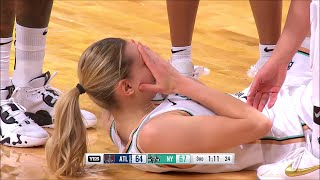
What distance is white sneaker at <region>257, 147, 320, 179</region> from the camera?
2.16 meters

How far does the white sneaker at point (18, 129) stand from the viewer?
2.48 m

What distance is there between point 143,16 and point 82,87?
195 cm

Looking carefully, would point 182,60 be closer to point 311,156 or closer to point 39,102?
point 39,102

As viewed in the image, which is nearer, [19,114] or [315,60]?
[315,60]

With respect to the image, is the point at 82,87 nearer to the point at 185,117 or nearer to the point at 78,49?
the point at 185,117

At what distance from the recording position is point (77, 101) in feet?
7.44

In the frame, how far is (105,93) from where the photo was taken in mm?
2281

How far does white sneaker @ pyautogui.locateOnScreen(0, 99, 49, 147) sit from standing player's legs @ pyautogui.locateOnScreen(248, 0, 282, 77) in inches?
33.2

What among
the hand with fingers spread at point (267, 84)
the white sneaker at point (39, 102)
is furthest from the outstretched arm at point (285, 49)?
the white sneaker at point (39, 102)

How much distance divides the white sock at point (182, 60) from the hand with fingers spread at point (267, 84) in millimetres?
531

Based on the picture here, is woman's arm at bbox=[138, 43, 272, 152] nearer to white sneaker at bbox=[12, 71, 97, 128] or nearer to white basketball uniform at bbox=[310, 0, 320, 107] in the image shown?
white basketball uniform at bbox=[310, 0, 320, 107]

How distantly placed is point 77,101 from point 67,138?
0.34ft

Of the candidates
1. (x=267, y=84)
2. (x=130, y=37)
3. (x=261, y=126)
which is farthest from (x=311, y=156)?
(x=130, y=37)

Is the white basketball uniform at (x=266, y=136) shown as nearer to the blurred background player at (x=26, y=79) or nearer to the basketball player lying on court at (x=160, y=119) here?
the basketball player lying on court at (x=160, y=119)
